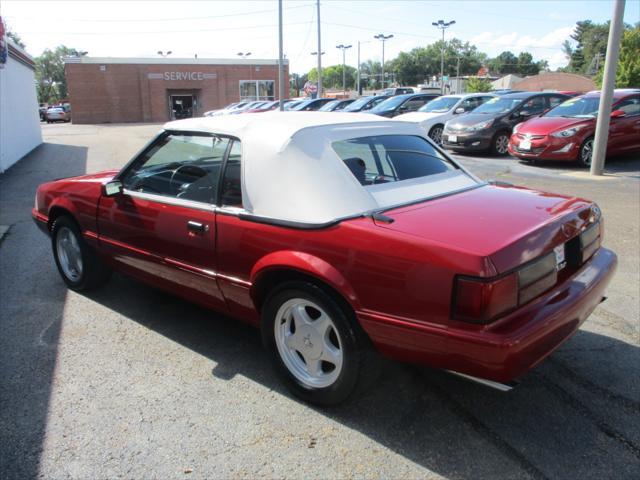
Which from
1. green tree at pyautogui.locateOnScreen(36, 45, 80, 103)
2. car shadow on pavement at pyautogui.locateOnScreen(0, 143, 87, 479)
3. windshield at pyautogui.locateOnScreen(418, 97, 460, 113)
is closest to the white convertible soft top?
car shadow on pavement at pyautogui.locateOnScreen(0, 143, 87, 479)

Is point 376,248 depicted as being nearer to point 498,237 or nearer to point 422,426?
point 498,237

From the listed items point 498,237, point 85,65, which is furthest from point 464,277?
point 85,65

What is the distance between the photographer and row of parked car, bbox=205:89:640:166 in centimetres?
1105

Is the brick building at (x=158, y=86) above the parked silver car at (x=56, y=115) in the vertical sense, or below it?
above

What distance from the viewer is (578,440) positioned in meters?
2.66

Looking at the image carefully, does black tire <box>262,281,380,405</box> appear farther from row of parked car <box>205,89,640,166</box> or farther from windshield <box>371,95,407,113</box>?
windshield <box>371,95,407,113</box>

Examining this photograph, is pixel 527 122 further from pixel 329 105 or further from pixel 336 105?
pixel 329 105

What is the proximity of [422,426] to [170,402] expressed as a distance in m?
1.43

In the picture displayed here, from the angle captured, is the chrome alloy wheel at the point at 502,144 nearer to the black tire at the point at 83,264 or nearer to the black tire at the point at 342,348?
the black tire at the point at 83,264

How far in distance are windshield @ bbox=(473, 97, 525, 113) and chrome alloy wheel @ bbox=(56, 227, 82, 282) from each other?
11.6m

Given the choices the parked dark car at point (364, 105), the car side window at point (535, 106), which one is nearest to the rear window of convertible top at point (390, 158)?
the car side window at point (535, 106)

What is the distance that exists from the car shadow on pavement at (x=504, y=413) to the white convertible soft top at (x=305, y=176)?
1096 millimetres

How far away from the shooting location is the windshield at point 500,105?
13.6m

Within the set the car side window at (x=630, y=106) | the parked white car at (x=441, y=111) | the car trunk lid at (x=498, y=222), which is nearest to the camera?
the car trunk lid at (x=498, y=222)
